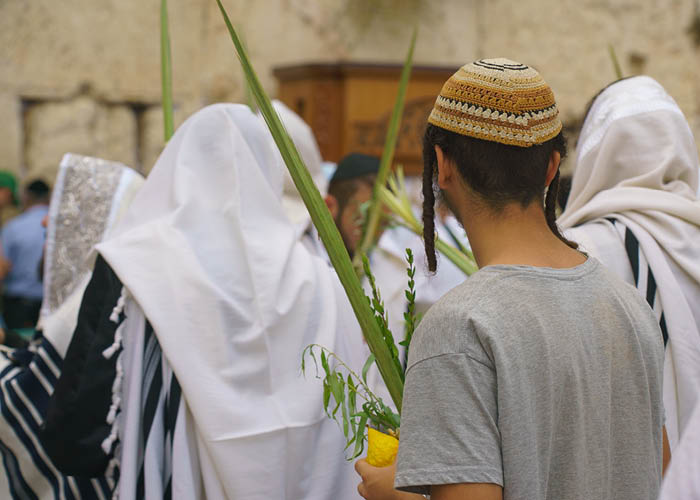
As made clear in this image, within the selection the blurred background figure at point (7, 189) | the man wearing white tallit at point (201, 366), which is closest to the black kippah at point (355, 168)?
the man wearing white tallit at point (201, 366)

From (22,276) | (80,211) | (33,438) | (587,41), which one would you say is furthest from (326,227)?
(587,41)

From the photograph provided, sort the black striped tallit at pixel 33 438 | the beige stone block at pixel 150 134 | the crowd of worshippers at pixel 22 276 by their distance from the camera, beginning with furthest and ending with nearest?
the beige stone block at pixel 150 134 → the crowd of worshippers at pixel 22 276 → the black striped tallit at pixel 33 438

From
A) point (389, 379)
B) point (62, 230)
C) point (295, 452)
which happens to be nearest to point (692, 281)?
point (389, 379)

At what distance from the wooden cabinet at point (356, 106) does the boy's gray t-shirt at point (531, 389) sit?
5609 millimetres

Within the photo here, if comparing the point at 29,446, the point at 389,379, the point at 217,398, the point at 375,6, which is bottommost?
the point at 29,446

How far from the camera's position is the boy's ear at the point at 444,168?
3.98ft

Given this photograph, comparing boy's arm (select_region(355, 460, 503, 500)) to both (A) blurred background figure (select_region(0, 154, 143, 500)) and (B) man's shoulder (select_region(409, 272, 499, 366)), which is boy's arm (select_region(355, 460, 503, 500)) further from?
(A) blurred background figure (select_region(0, 154, 143, 500))

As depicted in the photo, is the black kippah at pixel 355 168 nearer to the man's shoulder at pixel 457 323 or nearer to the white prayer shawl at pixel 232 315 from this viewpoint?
the white prayer shawl at pixel 232 315

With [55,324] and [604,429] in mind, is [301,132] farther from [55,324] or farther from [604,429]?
[604,429]

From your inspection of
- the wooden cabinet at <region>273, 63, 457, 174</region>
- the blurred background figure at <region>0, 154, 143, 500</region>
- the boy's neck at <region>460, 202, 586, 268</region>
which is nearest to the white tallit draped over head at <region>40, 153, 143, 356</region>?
the blurred background figure at <region>0, 154, 143, 500</region>

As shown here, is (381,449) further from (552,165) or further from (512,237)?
(552,165)

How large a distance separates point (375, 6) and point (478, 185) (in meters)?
7.62

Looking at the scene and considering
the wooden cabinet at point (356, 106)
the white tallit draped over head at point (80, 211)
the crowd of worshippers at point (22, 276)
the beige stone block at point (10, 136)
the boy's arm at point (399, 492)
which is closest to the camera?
the boy's arm at point (399, 492)

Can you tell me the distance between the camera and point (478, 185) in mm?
1191
